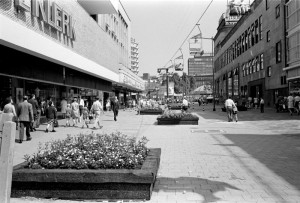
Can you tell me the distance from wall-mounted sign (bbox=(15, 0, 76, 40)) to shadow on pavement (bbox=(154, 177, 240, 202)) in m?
11.8

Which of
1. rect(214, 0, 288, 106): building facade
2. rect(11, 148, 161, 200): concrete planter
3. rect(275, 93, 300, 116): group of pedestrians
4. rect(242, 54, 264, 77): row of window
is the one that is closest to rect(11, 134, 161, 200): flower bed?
rect(11, 148, 161, 200): concrete planter

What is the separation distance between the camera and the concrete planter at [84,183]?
16.3 feet

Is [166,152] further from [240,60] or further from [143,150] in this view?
[240,60]

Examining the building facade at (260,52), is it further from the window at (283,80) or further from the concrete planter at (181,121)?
the concrete planter at (181,121)

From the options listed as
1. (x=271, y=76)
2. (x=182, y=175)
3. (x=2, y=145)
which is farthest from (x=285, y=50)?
(x=2, y=145)

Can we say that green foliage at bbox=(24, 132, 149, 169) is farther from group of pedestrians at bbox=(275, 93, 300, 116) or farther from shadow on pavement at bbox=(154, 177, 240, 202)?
group of pedestrians at bbox=(275, 93, 300, 116)

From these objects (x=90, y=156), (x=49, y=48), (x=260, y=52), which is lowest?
(x=90, y=156)

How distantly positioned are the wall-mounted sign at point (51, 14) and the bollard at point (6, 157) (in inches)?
469

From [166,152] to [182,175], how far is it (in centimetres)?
294

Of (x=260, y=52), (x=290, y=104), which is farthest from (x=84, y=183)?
(x=260, y=52)

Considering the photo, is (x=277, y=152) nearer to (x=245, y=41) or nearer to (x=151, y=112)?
(x=151, y=112)

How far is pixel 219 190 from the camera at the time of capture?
5.48m

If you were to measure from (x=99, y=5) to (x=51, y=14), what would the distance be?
1370 centimetres

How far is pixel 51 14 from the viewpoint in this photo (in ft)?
62.1
